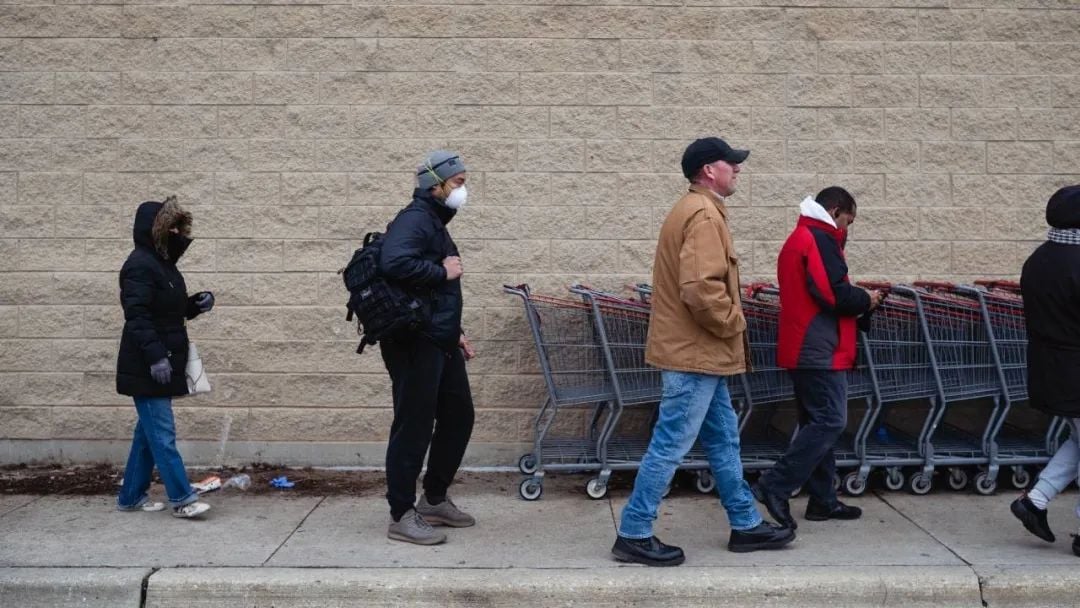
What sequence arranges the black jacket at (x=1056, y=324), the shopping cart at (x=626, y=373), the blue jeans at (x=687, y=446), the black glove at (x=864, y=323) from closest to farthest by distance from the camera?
the blue jeans at (x=687, y=446) < the black jacket at (x=1056, y=324) < the black glove at (x=864, y=323) < the shopping cart at (x=626, y=373)

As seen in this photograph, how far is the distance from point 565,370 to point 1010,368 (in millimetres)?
2898

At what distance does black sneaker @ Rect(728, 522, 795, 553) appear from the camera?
5.95 meters

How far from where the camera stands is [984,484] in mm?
7281

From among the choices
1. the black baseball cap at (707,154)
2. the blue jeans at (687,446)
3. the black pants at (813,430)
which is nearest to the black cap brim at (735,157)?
the black baseball cap at (707,154)

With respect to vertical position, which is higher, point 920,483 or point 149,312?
point 149,312

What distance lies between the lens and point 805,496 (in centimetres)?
729

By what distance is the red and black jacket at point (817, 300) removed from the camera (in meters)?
6.18

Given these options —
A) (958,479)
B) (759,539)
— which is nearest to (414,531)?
(759,539)

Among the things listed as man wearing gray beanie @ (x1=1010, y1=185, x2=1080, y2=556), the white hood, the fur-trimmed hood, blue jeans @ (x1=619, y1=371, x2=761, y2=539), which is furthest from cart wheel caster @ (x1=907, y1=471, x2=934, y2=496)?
the fur-trimmed hood

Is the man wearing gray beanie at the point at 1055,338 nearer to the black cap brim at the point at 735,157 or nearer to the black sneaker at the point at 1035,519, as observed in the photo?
the black sneaker at the point at 1035,519

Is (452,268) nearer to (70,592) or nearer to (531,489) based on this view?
(531,489)

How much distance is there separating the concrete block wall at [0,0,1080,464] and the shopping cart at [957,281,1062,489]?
77 cm

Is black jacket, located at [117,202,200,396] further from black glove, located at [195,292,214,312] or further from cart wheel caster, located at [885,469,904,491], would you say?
cart wheel caster, located at [885,469,904,491]

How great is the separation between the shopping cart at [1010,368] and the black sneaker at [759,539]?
6.76 ft
